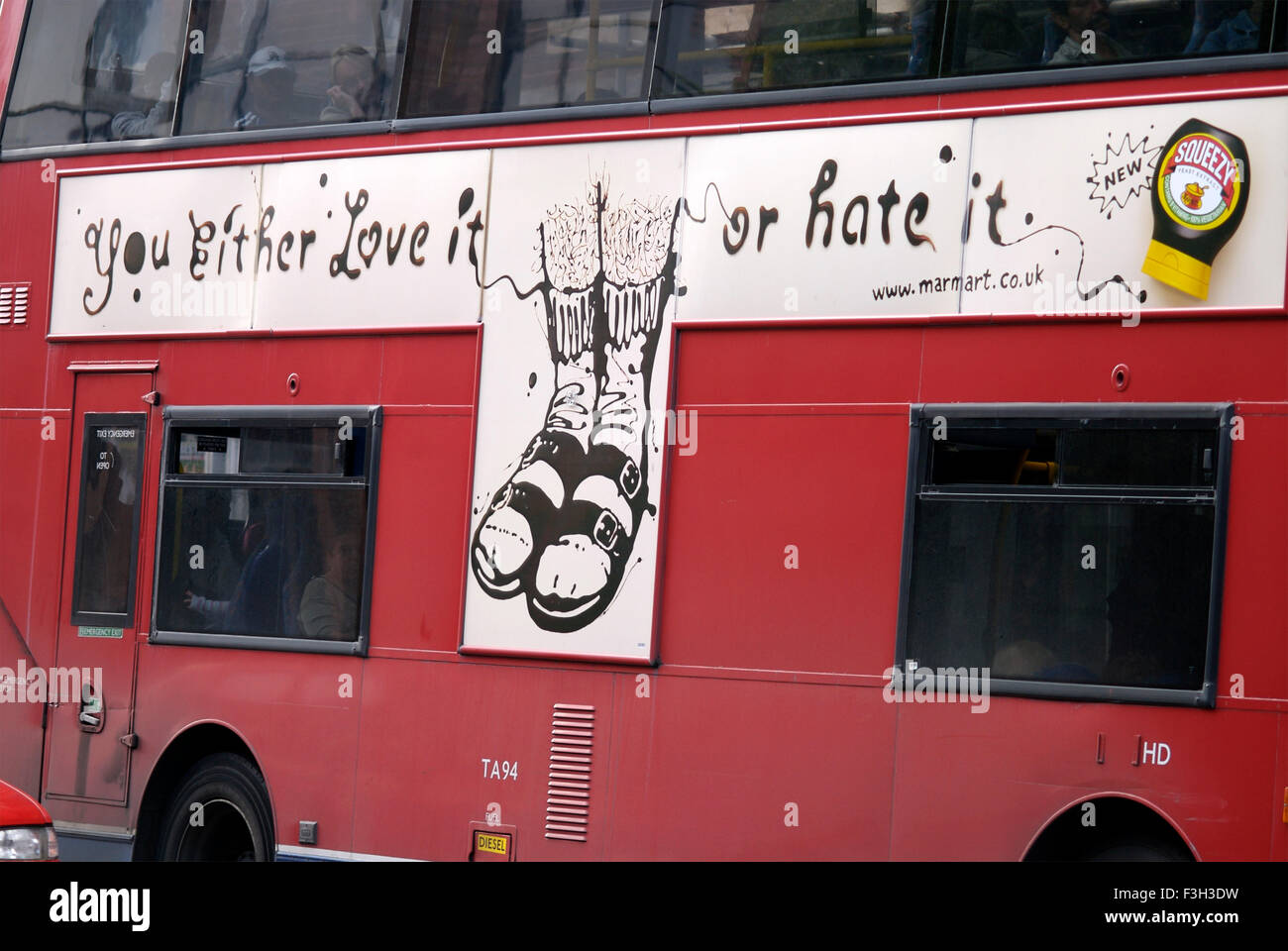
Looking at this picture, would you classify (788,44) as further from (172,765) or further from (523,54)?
(172,765)

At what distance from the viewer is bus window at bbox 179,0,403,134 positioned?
817 centimetres

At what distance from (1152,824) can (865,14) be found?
3.43 metres

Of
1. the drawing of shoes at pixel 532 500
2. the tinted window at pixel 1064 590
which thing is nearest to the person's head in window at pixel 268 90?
the drawing of shoes at pixel 532 500

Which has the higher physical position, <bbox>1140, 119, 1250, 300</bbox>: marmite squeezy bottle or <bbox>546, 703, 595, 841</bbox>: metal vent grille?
<bbox>1140, 119, 1250, 300</bbox>: marmite squeezy bottle

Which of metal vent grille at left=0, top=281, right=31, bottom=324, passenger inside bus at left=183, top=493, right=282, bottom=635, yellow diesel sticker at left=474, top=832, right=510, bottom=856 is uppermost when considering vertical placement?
metal vent grille at left=0, top=281, right=31, bottom=324

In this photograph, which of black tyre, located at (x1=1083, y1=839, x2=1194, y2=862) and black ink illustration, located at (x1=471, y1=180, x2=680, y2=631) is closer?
black tyre, located at (x1=1083, y1=839, x2=1194, y2=862)

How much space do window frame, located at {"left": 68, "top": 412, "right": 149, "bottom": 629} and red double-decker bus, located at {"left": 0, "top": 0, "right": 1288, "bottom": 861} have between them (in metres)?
0.02

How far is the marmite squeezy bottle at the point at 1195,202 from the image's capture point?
19.4 ft

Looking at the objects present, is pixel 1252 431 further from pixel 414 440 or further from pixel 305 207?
pixel 305 207

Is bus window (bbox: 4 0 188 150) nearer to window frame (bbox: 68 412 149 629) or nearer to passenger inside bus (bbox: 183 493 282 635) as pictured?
window frame (bbox: 68 412 149 629)

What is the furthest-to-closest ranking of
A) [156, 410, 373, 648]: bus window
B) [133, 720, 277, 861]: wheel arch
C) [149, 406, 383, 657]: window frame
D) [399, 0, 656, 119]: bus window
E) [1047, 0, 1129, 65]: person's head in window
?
[133, 720, 277, 861]: wheel arch < [156, 410, 373, 648]: bus window < [149, 406, 383, 657]: window frame < [399, 0, 656, 119]: bus window < [1047, 0, 1129, 65]: person's head in window

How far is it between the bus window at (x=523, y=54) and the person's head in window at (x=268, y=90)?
0.79m

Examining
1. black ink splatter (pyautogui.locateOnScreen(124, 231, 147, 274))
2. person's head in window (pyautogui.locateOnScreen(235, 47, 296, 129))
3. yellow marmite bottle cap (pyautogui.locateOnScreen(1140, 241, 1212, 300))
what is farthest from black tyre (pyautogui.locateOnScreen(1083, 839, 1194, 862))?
black ink splatter (pyautogui.locateOnScreen(124, 231, 147, 274))

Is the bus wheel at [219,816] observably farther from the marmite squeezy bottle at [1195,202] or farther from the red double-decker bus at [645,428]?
the marmite squeezy bottle at [1195,202]
